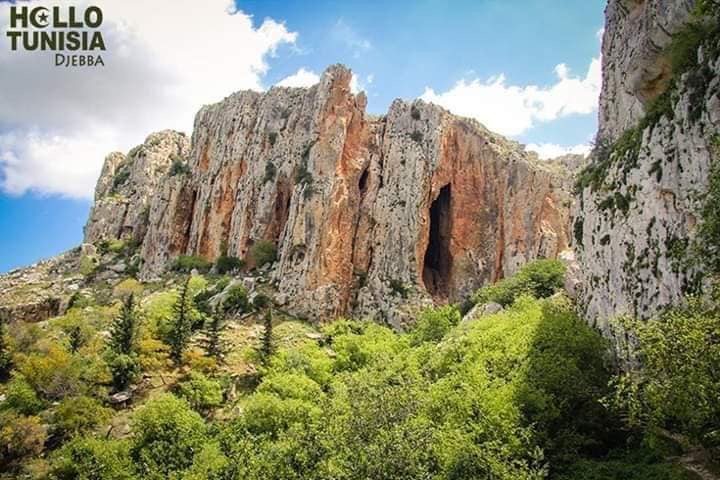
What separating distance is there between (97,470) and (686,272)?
43.1 metres

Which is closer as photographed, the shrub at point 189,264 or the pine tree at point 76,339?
the pine tree at point 76,339

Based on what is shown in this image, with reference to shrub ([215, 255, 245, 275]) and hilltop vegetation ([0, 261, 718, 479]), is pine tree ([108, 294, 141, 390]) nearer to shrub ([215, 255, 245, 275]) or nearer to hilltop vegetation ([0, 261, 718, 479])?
hilltop vegetation ([0, 261, 718, 479])

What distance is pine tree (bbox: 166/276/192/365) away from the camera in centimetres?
5525

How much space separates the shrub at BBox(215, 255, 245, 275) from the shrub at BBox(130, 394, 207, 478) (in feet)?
132

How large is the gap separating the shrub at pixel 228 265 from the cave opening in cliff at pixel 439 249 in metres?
32.4

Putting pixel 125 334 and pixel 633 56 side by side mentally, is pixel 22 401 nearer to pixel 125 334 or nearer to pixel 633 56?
pixel 125 334

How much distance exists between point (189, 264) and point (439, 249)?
46.4 meters

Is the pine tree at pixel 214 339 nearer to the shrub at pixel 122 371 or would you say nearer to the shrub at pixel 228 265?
the shrub at pixel 122 371

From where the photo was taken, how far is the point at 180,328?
5650 centimetres

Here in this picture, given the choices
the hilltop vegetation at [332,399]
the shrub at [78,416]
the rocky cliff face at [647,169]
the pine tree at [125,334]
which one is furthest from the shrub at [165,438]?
the rocky cliff face at [647,169]

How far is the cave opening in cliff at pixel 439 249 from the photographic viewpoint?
263 ft

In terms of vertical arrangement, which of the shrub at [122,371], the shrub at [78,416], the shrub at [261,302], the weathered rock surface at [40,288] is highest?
the weathered rock surface at [40,288]

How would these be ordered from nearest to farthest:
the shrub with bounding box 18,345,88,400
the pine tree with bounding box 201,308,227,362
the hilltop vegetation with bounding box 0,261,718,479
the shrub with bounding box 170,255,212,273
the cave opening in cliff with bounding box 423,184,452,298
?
the hilltop vegetation with bounding box 0,261,718,479 → the shrub with bounding box 18,345,88,400 → the pine tree with bounding box 201,308,227,362 → the cave opening in cliff with bounding box 423,184,452,298 → the shrub with bounding box 170,255,212,273

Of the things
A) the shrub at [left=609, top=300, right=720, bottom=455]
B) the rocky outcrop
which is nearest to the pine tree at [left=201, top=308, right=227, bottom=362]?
the shrub at [left=609, top=300, right=720, bottom=455]
